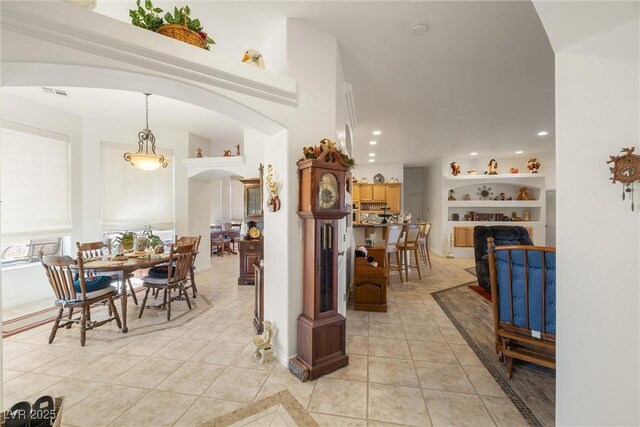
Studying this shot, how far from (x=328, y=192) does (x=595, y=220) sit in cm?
164

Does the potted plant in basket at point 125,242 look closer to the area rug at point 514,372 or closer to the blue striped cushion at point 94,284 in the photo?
the blue striped cushion at point 94,284

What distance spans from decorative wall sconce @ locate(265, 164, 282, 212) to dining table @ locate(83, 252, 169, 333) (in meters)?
1.95

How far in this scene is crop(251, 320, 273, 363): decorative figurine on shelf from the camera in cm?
238

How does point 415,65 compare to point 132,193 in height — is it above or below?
above

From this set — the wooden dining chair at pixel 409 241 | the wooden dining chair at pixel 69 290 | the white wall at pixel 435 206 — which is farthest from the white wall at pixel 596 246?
the white wall at pixel 435 206

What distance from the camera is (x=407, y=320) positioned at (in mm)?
3326

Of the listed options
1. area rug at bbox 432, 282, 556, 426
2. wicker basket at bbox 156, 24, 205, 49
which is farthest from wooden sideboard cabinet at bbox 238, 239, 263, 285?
wicker basket at bbox 156, 24, 205, 49

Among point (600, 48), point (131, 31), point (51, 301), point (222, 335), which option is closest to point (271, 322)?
point (222, 335)

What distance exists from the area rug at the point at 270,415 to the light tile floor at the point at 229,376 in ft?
0.19

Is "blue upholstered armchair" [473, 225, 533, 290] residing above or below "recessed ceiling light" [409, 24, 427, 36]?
below

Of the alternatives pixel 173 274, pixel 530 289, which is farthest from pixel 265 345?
pixel 530 289

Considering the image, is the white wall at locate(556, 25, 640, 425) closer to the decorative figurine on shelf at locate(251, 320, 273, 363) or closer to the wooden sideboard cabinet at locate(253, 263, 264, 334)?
the decorative figurine on shelf at locate(251, 320, 273, 363)

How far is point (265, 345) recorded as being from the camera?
2.41m

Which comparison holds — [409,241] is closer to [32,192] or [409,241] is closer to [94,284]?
[94,284]
